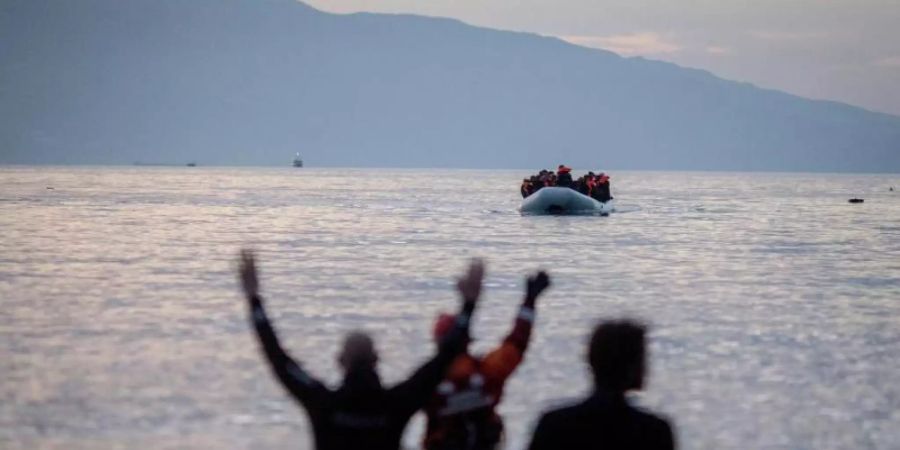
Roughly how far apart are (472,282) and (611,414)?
3.84ft

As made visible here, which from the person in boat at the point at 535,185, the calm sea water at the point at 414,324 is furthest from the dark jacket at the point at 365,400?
the person in boat at the point at 535,185

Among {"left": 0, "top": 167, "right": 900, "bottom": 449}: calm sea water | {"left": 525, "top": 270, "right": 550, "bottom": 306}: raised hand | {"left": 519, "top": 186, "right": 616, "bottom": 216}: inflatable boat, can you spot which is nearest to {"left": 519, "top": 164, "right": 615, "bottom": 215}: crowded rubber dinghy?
{"left": 519, "top": 186, "right": 616, "bottom": 216}: inflatable boat

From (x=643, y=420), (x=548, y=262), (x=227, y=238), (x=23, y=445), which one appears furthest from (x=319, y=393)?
(x=227, y=238)

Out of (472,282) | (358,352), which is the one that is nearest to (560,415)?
(472,282)

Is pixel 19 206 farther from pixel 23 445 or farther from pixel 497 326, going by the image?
pixel 23 445

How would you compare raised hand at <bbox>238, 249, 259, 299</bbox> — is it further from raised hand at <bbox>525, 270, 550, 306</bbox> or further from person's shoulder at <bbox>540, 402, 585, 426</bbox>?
person's shoulder at <bbox>540, 402, 585, 426</bbox>

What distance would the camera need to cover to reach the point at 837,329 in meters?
23.1

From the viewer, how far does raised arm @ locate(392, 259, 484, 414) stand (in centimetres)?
759

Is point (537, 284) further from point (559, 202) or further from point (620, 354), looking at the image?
point (559, 202)

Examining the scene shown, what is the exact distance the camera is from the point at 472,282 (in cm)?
751

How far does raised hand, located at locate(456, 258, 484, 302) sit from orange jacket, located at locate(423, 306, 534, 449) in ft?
1.37

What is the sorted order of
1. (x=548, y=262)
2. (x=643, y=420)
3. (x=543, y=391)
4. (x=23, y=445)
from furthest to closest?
(x=548, y=262), (x=543, y=391), (x=23, y=445), (x=643, y=420)

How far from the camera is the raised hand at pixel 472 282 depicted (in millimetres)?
7492

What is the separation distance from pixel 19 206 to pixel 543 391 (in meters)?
61.3
